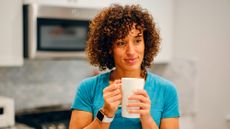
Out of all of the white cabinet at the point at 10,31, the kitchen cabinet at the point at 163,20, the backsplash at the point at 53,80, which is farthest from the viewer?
the kitchen cabinet at the point at 163,20

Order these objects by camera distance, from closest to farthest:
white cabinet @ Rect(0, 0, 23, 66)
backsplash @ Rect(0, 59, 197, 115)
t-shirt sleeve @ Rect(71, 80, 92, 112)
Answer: t-shirt sleeve @ Rect(71, 80, 92, 112)
white cabinet @ Rect(0, 0, 23, 66)
backsplash @ Rect(0, 59, 197, 115)

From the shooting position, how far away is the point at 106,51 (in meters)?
1.23

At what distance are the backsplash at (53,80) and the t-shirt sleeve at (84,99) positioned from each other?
1.43m

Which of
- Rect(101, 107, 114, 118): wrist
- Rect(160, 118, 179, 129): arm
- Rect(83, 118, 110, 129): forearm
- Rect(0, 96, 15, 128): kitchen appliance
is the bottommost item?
Rect(0, 96, 15, 128): kitchen appliance

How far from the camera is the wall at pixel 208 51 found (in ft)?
8.36

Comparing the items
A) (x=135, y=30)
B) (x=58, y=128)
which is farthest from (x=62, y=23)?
(x=135, y=30)

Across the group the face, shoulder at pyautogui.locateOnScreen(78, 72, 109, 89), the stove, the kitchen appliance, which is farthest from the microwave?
the face

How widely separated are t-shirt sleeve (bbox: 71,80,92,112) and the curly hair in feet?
0.41

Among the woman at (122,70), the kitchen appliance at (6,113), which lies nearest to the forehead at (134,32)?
the woman at (122,70)

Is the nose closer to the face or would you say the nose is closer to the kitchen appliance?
the face

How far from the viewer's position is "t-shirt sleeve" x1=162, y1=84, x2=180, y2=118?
1179mm

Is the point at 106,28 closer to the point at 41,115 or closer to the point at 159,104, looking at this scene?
the point at 159,104

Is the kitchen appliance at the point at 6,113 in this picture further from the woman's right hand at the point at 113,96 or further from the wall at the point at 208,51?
the wall at the point at 208,51

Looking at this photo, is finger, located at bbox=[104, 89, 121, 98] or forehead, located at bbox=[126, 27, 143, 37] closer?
finger, located at bbox=[104, 89, 121, 98]
